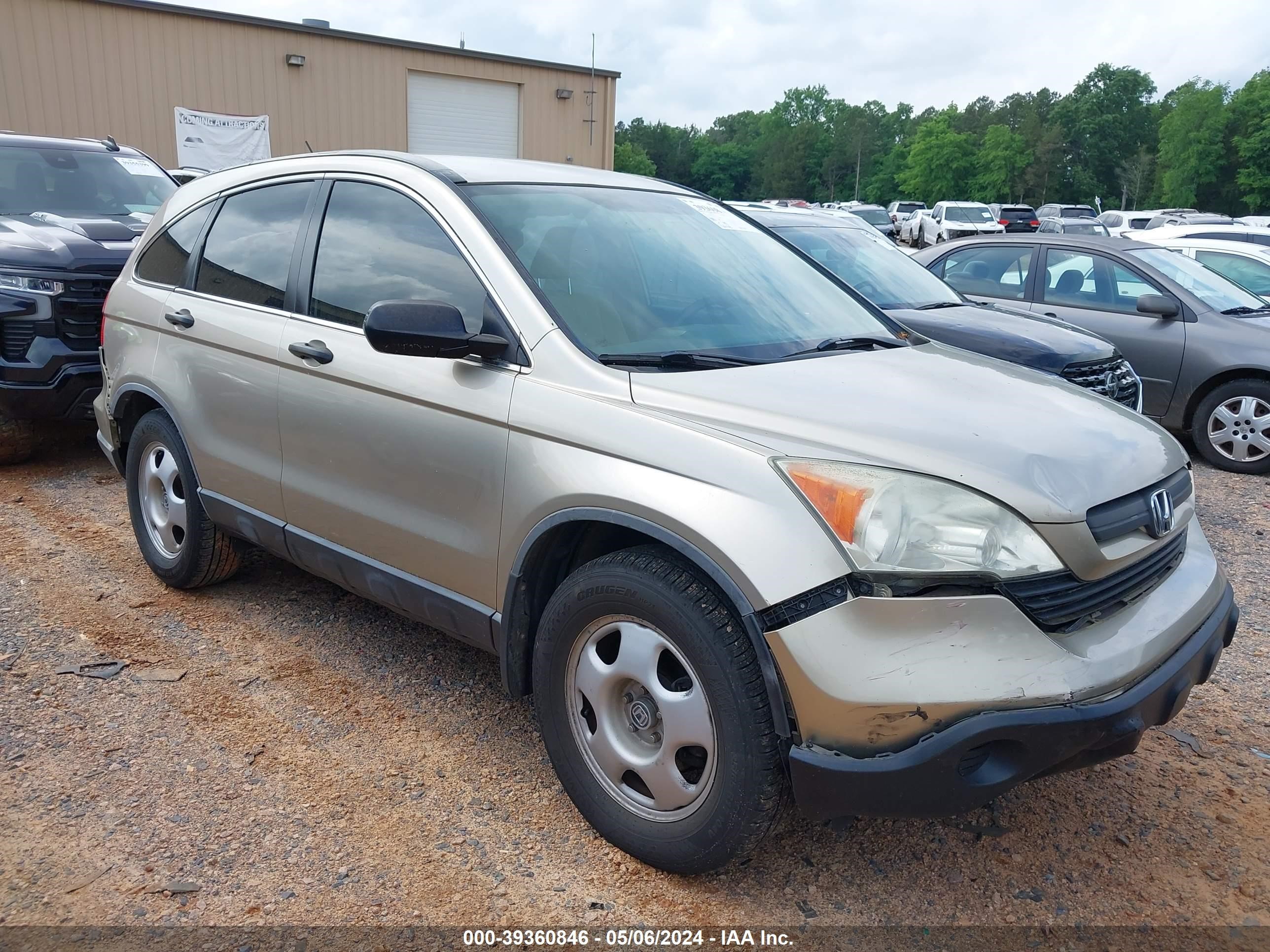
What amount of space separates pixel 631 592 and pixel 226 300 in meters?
2.31

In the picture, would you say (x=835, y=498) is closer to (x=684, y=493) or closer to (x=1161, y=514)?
(x=684, y=493)

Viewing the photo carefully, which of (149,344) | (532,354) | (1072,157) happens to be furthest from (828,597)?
(1072,157)

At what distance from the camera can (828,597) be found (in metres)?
2.09

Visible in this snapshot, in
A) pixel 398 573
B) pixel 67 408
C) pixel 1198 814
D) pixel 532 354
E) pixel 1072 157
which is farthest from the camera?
pixel 1072 157

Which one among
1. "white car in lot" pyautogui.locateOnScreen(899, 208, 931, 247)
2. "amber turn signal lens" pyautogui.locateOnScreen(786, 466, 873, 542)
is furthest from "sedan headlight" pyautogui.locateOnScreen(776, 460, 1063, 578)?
"white car in lot" pyautogui.locateOnScreen(899, 208, 931, 247)

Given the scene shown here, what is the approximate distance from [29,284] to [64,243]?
34cm

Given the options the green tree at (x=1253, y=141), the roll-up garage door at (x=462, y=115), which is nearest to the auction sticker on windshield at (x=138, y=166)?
the roll-up garage door at (x=462, y=115)

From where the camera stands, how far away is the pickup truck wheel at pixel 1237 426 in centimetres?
705

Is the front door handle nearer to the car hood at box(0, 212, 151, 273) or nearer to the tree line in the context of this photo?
the car hood at box(0, 212, 151, 273)

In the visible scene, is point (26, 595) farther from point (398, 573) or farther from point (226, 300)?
point (398, 573)

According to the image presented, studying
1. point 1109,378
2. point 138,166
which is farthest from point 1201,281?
point 138,166

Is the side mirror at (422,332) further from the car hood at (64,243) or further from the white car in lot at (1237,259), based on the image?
the white car in lot at (1237,259)

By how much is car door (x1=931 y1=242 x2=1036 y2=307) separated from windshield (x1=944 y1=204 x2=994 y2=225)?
93.9 ft

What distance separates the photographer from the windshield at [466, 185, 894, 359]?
A: 2.88m
